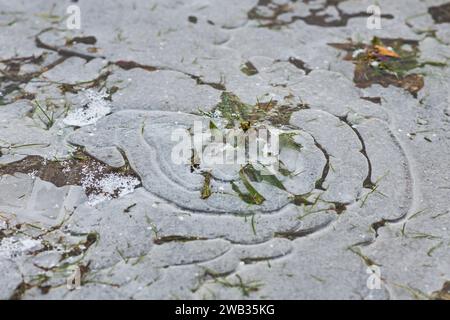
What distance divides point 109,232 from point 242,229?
42 centimetres

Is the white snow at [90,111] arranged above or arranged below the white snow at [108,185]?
above

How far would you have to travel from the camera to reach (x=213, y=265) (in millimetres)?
1672

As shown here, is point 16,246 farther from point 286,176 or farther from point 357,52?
point 357,52

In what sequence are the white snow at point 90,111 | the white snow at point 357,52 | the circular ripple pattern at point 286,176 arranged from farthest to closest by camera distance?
the white snow at point 357,52, the white snow at point 90,111, the circular ripple pattern at point 286,176

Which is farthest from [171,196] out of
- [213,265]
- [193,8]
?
[193,8]

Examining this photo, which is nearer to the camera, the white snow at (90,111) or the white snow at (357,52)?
the white snow at (90,111)

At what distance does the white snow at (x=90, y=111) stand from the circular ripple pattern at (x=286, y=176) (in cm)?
4

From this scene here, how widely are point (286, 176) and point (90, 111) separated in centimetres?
84

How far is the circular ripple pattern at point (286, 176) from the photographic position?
1.81 m

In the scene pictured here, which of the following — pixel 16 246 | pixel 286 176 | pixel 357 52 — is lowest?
pixel 16 246

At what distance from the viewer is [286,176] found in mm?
1939

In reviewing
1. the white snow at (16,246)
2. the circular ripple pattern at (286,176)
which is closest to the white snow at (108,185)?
the circular ripple pattern at (286,176)

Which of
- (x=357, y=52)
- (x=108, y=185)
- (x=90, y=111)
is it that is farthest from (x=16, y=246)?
(x=357, y=52)

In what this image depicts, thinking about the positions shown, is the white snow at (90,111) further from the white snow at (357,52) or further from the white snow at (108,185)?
the white snow at (357,52)
